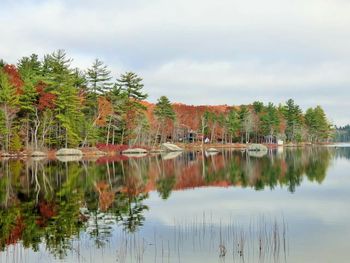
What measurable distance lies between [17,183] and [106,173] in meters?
7.76

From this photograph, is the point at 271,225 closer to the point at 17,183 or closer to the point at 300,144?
the point at 17,183

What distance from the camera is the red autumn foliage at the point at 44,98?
185 ft

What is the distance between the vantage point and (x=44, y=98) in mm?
56469

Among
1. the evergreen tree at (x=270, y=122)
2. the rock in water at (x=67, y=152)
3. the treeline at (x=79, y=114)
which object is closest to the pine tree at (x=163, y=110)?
the treeline at (x=79, y=114)

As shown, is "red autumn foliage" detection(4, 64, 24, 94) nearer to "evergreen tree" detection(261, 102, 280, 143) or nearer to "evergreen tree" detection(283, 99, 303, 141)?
"evergreen tree" detection(261, 102, 280, 143)

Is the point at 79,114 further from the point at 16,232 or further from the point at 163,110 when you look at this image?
the point at 16,232

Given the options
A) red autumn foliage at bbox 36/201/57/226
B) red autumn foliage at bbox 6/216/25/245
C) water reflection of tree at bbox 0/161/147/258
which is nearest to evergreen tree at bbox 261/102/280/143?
water reflection of tree at bbox 0/161/147/258

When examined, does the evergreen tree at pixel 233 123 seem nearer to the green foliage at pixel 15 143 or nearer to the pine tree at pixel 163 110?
the pine tree at pixel 163 110

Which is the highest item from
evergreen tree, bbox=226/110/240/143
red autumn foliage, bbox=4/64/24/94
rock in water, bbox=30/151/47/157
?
red autumn foliage, bbox=4/64/24/94

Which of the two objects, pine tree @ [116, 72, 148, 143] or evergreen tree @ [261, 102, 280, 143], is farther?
evergreen tree @ [261, 102, 280, 143]

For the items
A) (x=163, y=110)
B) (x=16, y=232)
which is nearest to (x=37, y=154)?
(x=163, y=110)

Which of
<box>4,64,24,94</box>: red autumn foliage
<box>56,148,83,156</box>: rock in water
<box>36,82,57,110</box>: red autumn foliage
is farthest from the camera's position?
<box>56,148,83,156</box>: rock in water

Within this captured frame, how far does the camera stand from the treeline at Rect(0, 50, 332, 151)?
55.0 metres

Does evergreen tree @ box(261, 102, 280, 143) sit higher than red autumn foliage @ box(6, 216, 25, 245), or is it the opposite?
evergreen tree @ box(261, 102, 280, 143)
